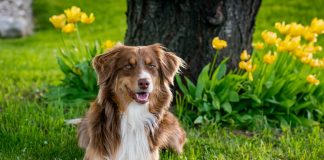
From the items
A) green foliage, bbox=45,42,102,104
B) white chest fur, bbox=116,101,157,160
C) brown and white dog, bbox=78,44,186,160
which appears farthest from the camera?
green foliage, bbox=45,42,102,104

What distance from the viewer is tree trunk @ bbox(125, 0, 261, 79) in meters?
6.51

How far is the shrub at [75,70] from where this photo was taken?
648 cm

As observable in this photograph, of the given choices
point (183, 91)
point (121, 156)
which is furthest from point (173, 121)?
point (183, 91)

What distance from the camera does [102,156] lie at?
14.9 feet

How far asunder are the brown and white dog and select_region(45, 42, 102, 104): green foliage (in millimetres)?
1844

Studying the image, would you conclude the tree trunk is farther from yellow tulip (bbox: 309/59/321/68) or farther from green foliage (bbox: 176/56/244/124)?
yellow tulip (bbox: 309/59/321/68)

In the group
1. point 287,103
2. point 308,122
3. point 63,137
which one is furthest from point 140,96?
point 308,122

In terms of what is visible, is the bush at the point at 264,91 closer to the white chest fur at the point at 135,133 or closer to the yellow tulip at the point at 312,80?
the yellow tulip at the point at 312,80

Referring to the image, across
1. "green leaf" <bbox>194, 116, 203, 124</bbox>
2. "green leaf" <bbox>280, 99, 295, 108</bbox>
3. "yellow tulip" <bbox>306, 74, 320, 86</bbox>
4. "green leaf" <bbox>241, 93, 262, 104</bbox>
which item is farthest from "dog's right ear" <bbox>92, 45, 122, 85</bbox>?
"yellow tulip" <bbox>306, 74, 320, 86</bbox>

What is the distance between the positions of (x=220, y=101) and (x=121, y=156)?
6.76ft

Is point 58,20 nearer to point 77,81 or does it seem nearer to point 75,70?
point 75,70

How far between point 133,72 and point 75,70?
8.59ft

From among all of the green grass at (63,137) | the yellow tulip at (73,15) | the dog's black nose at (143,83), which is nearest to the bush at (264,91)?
the green grass at (63,137)

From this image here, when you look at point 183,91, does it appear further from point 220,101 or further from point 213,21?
point 213,21
